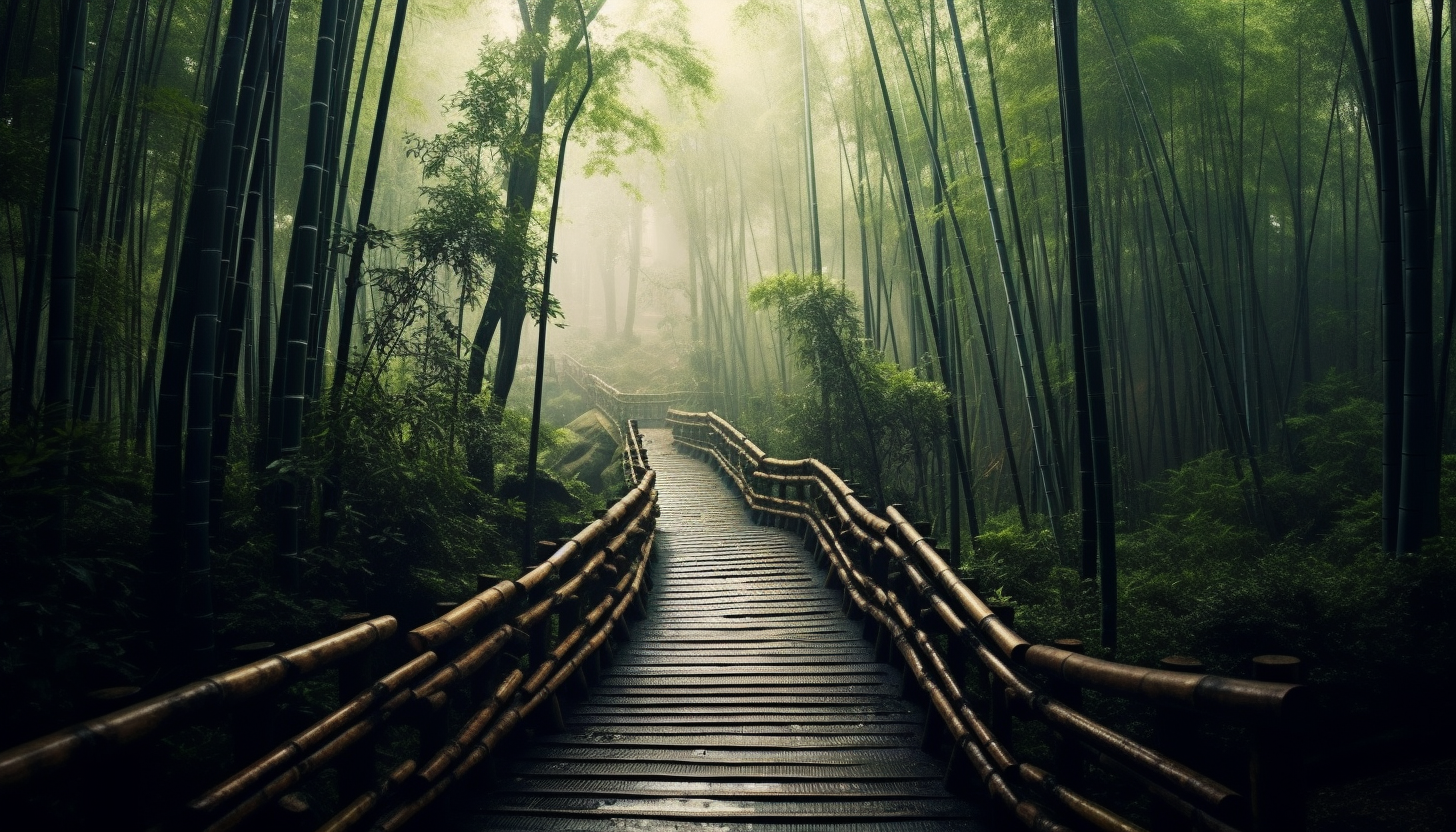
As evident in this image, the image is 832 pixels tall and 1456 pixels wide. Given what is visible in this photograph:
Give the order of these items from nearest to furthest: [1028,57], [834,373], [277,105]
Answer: [277,105], [1028,57], [834,373]

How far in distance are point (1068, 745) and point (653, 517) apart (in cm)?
482

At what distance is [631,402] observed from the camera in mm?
18500

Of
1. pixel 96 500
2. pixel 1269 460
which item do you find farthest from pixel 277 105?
pixel 1269 460

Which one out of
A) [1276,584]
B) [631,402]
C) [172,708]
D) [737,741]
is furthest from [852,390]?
[631,402]

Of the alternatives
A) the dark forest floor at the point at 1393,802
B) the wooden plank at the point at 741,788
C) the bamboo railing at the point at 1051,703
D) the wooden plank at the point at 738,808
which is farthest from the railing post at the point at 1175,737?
the dark forest floor at the point at 1393,802

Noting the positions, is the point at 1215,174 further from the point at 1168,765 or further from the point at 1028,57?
the point at 1168,765

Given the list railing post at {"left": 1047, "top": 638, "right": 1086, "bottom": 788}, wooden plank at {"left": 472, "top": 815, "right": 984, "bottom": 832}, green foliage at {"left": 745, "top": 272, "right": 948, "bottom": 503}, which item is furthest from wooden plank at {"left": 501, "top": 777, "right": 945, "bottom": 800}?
green foliage at {"left": 745, "top": 272, "right": 948, "bottom": 503}

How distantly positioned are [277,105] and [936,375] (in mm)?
7411

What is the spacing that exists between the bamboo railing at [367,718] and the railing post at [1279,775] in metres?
1.88

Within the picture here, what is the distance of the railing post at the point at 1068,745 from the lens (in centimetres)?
206

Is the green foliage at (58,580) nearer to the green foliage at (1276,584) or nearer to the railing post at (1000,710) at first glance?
the railing post at (1000,710)

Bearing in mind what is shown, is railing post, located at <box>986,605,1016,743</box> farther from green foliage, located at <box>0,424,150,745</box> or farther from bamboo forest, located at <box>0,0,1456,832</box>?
green foliage, located at <box>0,424,150,745</box>

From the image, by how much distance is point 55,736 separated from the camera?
1284 mm

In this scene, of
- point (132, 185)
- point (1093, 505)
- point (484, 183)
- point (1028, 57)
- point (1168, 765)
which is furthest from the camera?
point (1028, 57)
